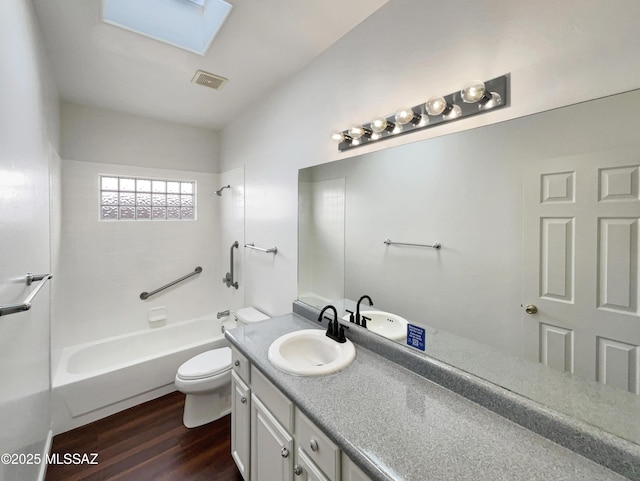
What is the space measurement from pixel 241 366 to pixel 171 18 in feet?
6.72

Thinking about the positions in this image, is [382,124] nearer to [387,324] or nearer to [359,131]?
[359,131]

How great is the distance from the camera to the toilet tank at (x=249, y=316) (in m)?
2.39

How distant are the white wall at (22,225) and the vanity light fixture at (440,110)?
4.75 feet

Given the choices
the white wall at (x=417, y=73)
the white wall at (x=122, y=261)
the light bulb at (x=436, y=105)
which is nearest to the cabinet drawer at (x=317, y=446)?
the white wall at (x=417, y=73)

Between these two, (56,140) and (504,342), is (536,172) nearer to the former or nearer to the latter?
(504,342)

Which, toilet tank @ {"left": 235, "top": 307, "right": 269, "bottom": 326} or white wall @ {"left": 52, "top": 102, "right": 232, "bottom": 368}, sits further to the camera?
white wall @ {"left": 52, "top": 102, "right": 232, "bottom": 368}

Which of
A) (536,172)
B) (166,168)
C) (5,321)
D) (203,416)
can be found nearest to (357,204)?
(536,172)

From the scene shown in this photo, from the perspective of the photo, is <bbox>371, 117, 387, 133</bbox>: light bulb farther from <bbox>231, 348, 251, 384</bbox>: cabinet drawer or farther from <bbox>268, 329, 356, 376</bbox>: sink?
<bbox>231, 348, 251, 384</bbox>: cabinet drawer

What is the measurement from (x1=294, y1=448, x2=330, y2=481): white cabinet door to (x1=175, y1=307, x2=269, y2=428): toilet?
4.04ft

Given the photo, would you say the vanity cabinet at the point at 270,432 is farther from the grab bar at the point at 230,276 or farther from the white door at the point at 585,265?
the grab bar at the point at 230,276

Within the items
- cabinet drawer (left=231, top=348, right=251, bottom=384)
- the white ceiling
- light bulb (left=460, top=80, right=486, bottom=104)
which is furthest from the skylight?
cabinet drawer (left=231, top=348, right=251, bottom=384)

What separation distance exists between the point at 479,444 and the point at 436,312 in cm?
52

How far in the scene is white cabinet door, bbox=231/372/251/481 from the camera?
1.41 metres

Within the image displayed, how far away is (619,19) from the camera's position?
0.78m
